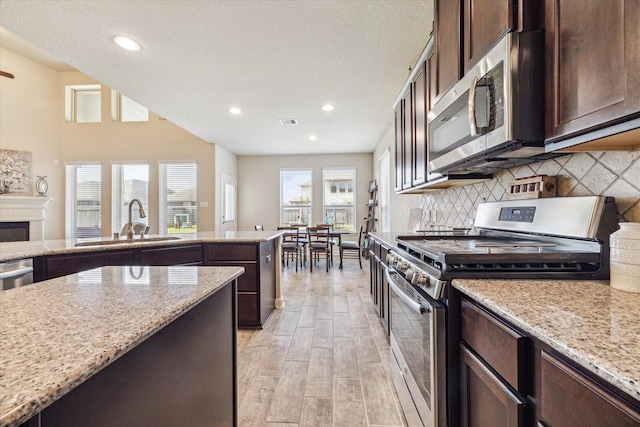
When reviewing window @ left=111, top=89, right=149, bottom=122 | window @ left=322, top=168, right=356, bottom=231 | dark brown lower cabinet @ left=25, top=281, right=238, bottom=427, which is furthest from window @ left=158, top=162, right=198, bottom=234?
dark brown lower cabinet @ left=25, top=281, right=238, bottom=427

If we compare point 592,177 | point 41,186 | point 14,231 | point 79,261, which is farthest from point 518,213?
point 41,186

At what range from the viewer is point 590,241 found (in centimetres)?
101

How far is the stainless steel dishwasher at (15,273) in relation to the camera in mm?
1626

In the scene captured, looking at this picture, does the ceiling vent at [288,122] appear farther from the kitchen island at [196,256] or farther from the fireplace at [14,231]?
the fireplace at [14,231]

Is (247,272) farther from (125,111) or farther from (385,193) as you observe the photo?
(125,111)

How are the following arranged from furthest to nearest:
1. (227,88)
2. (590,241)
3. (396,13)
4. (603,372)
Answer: (227,88), (396,13), (590,241), (603,372)

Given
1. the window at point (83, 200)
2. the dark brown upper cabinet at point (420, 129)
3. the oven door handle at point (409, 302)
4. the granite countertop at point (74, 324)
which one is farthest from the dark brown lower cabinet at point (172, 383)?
the window at point (83, 200)

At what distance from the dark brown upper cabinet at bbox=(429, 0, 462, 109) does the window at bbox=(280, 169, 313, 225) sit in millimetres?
5540

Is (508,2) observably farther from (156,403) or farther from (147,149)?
(147,149)

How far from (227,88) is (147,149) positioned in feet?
12.9

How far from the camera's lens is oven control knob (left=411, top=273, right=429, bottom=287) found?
1.15 m

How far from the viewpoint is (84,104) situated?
6402 millimetres

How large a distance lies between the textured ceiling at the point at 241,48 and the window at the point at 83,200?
3649 mm

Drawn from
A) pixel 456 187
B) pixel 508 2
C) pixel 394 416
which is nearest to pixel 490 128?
pixel 508 2
